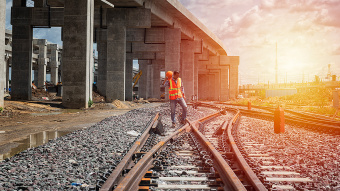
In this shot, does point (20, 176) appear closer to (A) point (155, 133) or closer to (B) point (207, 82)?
(A) point (155, 133)

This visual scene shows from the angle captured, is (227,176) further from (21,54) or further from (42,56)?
(42,56)

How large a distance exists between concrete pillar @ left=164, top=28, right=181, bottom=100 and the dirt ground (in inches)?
440

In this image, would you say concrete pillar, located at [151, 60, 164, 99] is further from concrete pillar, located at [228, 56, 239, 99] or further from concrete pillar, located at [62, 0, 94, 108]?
concrete pillar, located at [62, 0, 94, 108]

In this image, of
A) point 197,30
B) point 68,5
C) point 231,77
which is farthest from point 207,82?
point 68,5

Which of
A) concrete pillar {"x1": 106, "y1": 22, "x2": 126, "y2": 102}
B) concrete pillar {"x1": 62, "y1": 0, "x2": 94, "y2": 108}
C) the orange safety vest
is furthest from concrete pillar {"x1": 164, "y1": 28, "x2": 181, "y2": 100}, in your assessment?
the orange safety vest

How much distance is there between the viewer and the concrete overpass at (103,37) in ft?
54.1

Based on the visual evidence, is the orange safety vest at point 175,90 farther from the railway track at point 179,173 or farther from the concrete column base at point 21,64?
the concrete column base at point 21,64

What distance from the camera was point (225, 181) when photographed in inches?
133

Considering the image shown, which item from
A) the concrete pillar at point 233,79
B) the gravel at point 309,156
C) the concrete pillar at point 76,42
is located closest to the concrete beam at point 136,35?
the concrete pillar at point 76,42

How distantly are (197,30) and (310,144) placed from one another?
30.7 meters

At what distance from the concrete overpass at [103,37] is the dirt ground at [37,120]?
1.92 m

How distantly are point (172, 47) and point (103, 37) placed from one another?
7.60 meters

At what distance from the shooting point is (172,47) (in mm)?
30469

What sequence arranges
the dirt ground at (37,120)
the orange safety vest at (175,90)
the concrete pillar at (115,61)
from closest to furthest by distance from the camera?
the dirt ground at (37,120) → the orange safety vest at (175,90) → the concrete pillar at (115,61)
